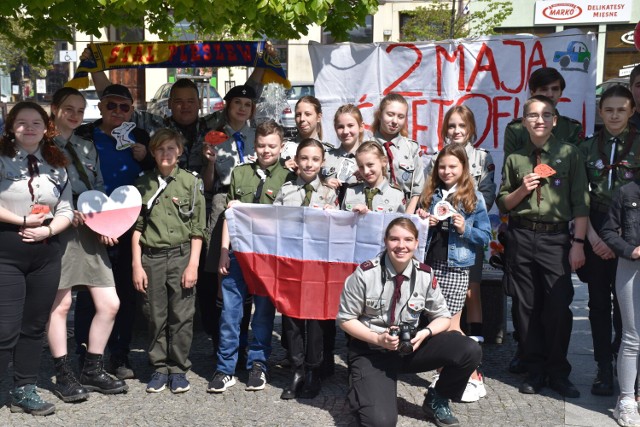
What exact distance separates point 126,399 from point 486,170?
9.81 feet

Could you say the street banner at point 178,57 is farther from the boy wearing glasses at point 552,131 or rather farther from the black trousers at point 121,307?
the boy wearing glasses at point 552,131

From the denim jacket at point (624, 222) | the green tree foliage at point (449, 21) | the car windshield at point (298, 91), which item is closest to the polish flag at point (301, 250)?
the denim jacket at point (624, 222)

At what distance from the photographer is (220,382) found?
18.4ft

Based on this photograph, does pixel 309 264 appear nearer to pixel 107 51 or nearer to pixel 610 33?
pixel 107 51

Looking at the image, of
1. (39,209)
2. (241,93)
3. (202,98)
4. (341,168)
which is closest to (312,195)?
(341,168)

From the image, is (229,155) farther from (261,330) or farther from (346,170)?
(261,330)

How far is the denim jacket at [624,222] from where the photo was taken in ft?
16.4

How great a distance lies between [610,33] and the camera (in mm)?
27016

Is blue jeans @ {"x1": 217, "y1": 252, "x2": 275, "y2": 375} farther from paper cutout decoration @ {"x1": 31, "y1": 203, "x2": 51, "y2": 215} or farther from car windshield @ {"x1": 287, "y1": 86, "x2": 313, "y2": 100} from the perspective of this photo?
car windshield @ {"x1": 287, "y1": 86, "x2": 313, "y2": 100}

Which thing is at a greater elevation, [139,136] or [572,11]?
[572,11]

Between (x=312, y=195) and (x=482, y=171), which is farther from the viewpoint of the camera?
(x=482, y=171)

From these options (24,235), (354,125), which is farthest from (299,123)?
(24,235)

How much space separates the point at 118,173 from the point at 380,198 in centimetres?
190

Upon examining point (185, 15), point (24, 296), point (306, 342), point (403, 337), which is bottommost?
point (306, 342)
